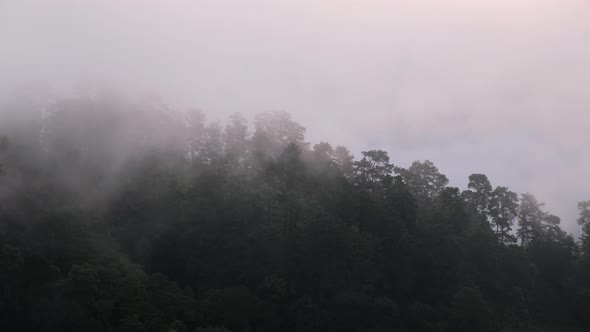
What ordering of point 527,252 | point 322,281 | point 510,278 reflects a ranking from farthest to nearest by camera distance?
1. point 527,252
2. point 510,278
3. point 322,281

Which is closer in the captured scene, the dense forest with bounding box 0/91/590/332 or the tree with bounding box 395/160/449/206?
the dense forest with bounding box 0/91/590/332

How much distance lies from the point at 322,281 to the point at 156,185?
17633 mm

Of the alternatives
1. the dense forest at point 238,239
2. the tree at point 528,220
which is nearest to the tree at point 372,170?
the dense forest at point 238,239

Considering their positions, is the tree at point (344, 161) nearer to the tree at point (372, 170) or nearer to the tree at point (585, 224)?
the tree at point (372, 170)

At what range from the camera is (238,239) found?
162 ft

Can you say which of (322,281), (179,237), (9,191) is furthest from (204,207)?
(9,191)

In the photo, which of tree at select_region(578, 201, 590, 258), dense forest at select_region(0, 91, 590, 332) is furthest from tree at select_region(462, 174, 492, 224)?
tree at select_region(578, 201, 590, 258)

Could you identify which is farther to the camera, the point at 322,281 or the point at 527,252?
the point at 527,252

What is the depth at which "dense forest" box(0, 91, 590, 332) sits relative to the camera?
126 ft

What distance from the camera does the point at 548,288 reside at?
64250 mm

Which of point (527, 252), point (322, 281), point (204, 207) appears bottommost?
point (322, 281)

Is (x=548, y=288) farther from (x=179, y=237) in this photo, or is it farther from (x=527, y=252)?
(x=179, y=237)

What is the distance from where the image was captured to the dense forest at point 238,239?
38.4 m

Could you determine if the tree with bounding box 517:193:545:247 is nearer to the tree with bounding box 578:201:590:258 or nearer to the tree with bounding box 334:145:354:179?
the tree with bounding box 578:201:590:258
